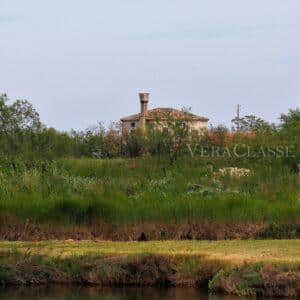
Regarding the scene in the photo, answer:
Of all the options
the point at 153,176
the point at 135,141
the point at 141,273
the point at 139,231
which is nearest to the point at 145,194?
the point at 139,231

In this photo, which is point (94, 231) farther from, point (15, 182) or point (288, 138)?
point (288, 138)

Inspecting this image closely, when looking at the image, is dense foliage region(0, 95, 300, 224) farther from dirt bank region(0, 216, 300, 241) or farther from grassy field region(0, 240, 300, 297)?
grassy field region(0, 240, 300, 297)

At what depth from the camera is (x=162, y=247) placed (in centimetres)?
1981

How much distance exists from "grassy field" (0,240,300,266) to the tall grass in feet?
5.13

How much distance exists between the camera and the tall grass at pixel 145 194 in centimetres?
2325

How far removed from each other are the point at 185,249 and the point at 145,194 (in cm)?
566

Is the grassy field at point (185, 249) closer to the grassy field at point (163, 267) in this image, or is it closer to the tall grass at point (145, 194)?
the grassy field at point (163, 267)

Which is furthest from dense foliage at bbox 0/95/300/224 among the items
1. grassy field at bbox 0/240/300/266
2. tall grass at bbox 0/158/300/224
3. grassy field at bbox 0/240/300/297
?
grassy field at bbox 0/240/300/297

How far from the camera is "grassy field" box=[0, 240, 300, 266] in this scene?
58.5 ft

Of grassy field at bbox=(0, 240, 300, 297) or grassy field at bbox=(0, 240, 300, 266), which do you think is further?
grassy field at bbox=(0, 240, 300, 266)

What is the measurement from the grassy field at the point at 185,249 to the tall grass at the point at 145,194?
1563 millimetres

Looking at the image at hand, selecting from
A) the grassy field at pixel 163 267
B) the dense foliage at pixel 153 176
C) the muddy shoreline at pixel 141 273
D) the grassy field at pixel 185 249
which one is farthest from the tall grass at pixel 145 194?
the muddy shoreline at pixel 141 273

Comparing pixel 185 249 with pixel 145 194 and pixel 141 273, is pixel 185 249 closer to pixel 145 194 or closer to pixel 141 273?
pixel 141 273

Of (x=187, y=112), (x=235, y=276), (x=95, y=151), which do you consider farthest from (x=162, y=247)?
(x=95, y=151)
